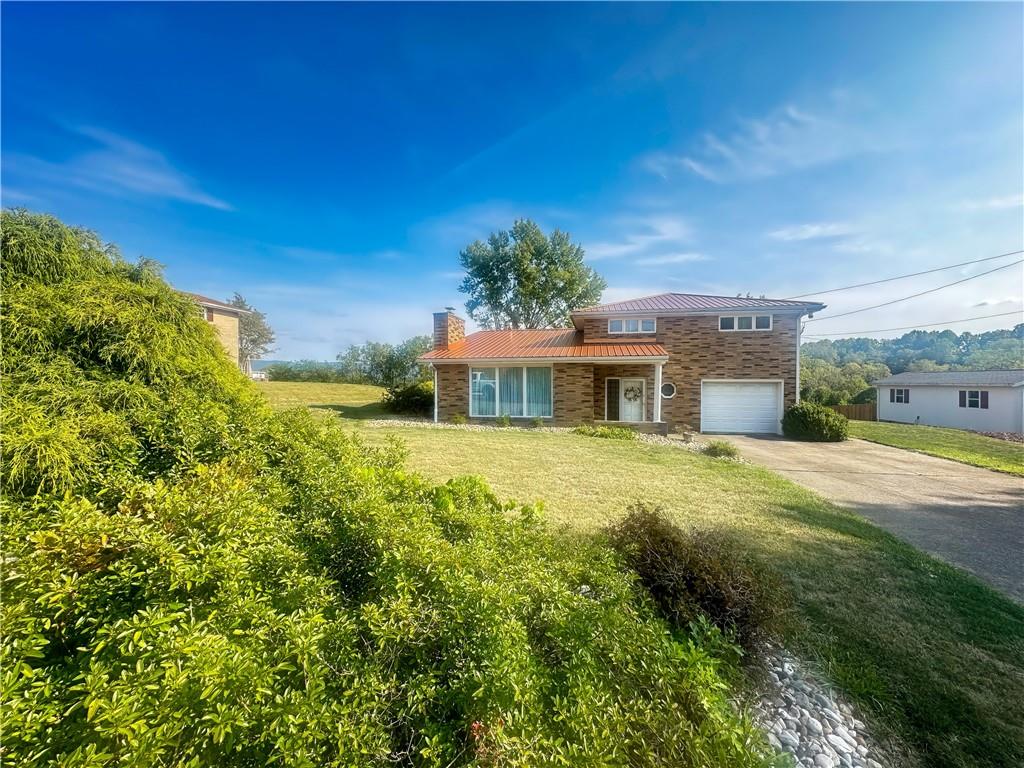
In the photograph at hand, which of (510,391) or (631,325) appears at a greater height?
(631,325)

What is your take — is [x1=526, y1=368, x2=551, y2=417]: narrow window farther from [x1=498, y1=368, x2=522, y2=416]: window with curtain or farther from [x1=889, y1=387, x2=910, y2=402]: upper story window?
[x1=889, y1=387, x2=910, y2=402]: upper story window

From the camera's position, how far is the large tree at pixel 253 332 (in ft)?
136

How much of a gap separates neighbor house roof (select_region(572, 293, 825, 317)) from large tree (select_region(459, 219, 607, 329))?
475 inches

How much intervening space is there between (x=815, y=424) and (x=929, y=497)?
7330mm

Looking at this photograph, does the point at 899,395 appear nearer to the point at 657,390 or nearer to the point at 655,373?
the point at 655,373

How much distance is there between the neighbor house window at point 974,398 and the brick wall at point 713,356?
16.9m

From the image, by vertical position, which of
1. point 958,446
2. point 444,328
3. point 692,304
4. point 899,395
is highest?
point 692,304

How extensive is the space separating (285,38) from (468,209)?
8.94 metres

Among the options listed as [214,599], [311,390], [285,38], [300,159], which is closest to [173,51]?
[285,38]

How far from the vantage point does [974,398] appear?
2223cm

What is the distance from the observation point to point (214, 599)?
1.61m

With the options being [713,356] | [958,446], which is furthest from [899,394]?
[713,356]

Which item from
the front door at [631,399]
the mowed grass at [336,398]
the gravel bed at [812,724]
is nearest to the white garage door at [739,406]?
the front door at [631,399]

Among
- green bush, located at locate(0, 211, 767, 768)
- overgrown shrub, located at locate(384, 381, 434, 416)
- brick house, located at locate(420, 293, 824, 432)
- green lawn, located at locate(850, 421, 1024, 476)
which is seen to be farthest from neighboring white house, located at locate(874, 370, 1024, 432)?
green bush, located at locate(0, 211, 767, 768)
